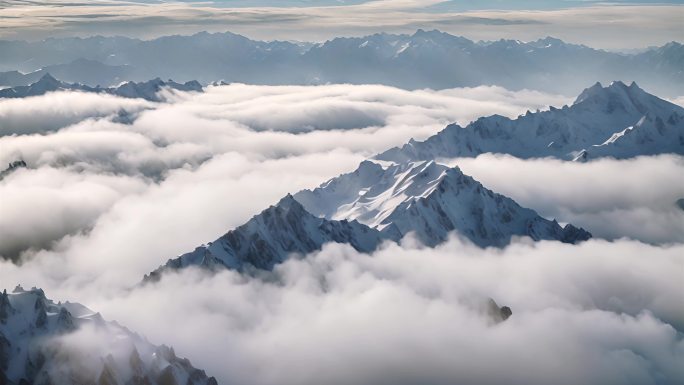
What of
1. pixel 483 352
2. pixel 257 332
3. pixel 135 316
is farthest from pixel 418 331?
pixel 135 316

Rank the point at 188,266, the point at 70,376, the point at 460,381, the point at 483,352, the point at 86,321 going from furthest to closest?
the point at 188,266 < the point at 483,352 < the point at 460,381 < the point at 86,321 < the point at 70,376

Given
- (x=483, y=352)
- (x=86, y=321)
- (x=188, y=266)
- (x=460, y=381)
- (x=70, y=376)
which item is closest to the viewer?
(x=70, y=376)

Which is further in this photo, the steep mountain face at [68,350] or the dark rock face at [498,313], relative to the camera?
the dark rock face at [498,313]

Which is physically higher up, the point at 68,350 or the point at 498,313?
the point at 68,350

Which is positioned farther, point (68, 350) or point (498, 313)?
point (498, 313)

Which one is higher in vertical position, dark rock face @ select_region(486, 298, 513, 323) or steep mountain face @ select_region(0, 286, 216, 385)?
steep mountain face @ select_region(0, 286, 216, 385)

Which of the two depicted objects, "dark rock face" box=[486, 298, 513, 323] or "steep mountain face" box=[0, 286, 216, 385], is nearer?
"steep mountain face" box=[0, 286, 216, 385]

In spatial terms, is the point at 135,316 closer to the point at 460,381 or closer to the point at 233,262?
the point at 233,262

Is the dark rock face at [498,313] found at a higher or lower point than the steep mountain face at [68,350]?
lower
